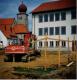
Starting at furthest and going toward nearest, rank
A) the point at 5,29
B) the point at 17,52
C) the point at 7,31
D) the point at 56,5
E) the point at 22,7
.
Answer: the point at 22,7 → the point at 7,31 → the point at 56,5 → the point at 5,29 → the point at 17,52

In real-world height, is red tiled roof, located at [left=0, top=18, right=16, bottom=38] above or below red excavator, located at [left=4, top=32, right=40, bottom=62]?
above

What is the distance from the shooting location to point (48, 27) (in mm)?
30484

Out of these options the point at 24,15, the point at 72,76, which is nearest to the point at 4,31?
the point at 72,76

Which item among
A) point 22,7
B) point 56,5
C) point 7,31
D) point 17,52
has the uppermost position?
point 22,7

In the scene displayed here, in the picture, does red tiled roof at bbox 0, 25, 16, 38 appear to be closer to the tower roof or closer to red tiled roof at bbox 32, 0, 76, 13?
red tiled roof at bbox 32, 0, 76, 13

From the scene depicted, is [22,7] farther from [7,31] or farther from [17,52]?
[17,52]

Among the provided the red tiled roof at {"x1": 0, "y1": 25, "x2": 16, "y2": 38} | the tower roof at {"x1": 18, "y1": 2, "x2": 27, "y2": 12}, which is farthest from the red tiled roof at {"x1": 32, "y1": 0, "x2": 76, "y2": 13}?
the tower roof at {"x1": 18, "y1": 2, "x2": 27, "y2": 12}

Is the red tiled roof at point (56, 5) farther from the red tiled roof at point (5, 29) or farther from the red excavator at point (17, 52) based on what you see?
the red excavator at point (17, 52)

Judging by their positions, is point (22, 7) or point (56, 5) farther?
point (22, 7)

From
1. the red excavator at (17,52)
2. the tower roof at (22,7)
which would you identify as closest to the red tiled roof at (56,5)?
the red excavator at (17,52)

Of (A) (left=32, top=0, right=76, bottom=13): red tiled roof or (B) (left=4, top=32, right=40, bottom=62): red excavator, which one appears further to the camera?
(A) (left=32, top=0, right=76, bottom=13): red tiled roof

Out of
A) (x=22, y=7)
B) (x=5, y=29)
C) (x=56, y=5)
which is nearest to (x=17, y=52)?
(x=5, y=29)

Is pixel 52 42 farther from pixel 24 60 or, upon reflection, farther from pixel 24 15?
pixel 24 15

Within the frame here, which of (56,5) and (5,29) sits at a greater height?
(56,5)
